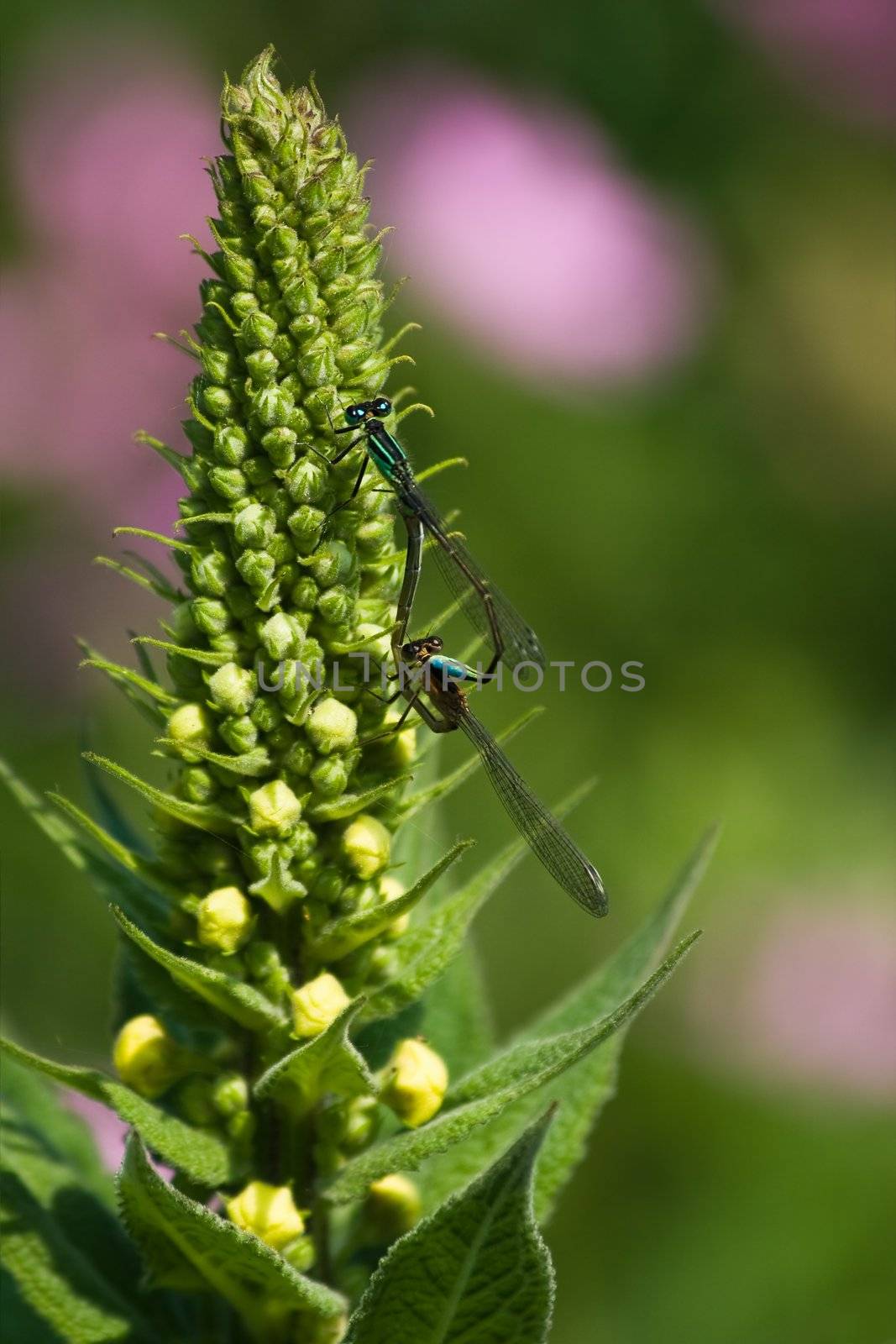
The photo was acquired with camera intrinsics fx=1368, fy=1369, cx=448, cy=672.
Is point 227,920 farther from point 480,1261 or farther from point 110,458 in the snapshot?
point 110,458

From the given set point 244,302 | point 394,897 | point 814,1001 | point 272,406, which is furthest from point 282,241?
point 814,1001

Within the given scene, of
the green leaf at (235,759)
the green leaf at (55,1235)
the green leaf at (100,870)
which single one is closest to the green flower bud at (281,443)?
the green leaf at (235,759)

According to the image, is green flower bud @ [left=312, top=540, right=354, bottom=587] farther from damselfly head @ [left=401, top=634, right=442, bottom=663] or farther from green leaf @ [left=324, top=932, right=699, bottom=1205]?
green leaf @ [left=324, top=932, right=699, bottom=1205]

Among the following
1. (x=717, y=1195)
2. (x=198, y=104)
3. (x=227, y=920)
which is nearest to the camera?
(x=227, y=920)

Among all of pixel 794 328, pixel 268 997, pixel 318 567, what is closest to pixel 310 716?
pixel 318 567

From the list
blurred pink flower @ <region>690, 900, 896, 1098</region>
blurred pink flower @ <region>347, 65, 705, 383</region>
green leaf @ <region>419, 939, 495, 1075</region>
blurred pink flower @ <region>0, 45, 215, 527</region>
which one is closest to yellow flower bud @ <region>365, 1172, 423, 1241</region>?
green leaf @ <region>419, 939, 495, 1075</region>

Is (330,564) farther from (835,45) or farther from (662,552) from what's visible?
(835,45)
